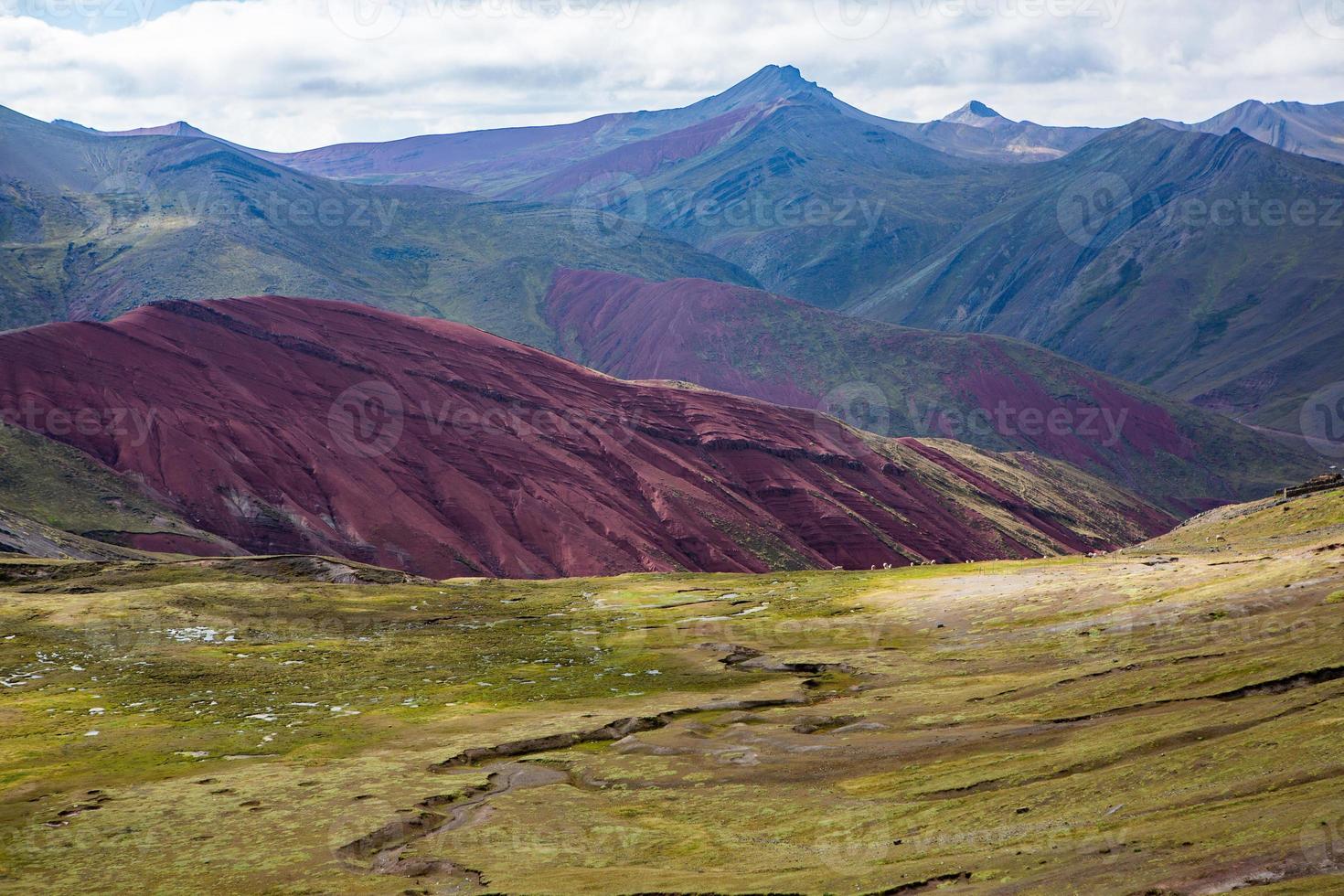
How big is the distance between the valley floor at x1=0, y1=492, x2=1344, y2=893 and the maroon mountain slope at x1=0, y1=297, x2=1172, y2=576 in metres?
41.7

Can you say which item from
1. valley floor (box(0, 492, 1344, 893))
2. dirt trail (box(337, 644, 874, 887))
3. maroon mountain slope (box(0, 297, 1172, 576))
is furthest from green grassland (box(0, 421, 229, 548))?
dirt trail (box(337, 644, 874, 887))

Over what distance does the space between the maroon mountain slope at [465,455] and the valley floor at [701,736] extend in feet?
137

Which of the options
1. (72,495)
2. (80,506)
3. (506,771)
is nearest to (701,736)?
(506,771)

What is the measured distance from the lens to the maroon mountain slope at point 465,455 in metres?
133

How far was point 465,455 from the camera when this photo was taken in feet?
502

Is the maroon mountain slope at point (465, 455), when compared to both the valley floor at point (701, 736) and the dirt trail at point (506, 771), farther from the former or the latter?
the dirt trail at point (506, 771)

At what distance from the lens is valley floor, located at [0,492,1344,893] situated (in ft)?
116

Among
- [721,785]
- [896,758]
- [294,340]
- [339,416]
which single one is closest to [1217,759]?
[896,758]

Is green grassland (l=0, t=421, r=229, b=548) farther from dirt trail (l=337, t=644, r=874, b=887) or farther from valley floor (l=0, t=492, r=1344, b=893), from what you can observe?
dirt trail (l=337, t=644, r=874, b=887)

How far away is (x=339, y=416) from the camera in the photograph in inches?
5989

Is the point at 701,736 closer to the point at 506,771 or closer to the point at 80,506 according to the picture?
the point at 506,771

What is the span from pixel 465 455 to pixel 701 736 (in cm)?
10149

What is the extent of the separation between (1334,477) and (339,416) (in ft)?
366

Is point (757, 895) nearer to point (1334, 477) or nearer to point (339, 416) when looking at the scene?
point (1334, 477)
